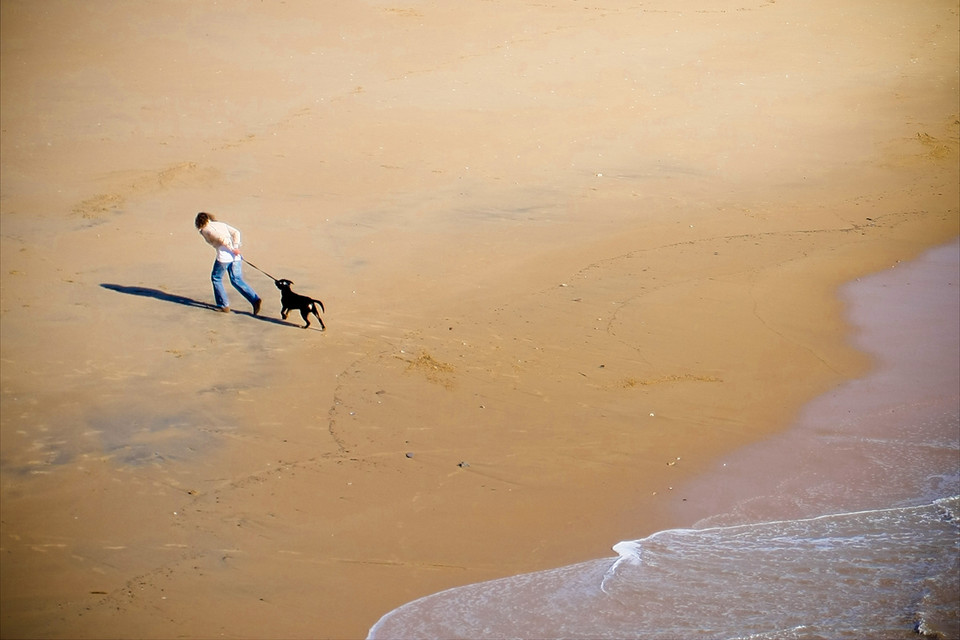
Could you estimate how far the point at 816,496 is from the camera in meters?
7.91

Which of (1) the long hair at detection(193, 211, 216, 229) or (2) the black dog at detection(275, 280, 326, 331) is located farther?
(1) the long hair at detection(193, 211, 216, 229)

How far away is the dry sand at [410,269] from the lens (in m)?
7.32

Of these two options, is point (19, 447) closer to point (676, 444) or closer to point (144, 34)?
point (676, 444)

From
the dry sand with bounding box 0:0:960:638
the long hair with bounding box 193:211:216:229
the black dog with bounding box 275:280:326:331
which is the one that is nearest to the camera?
the dry sand with bounding box 0:0:960:638

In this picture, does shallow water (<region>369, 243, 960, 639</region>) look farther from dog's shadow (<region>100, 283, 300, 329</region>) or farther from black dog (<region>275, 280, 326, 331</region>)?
dog's shadow (<region>100, 283, 300, 329</region>)

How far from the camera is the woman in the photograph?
10438mm

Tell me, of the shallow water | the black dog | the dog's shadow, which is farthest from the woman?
the shallow water

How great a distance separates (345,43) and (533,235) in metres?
8.57

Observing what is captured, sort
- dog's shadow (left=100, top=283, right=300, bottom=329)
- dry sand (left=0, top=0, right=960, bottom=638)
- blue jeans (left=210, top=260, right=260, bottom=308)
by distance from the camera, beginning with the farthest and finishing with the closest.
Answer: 1. dog's shadow (left=100, top=283, right=300, bottom=329)
2. blue jeans (left=210, top=260, right=260, bottom=308)
3. dry sand (left=0, top=0, right=960, bottom=638)

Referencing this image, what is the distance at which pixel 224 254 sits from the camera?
10.5 metres

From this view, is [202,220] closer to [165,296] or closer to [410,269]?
[165,296]

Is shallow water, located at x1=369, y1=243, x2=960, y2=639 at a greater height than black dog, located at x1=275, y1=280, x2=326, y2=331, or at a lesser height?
lesser

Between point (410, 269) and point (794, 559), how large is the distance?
623cm

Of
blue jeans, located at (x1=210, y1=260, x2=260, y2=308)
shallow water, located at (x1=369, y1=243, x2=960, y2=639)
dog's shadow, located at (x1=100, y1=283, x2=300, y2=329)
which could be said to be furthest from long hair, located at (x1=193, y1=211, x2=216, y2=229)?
shallow water, located at (x1=369, y1=243, x2=960, y2=639)
